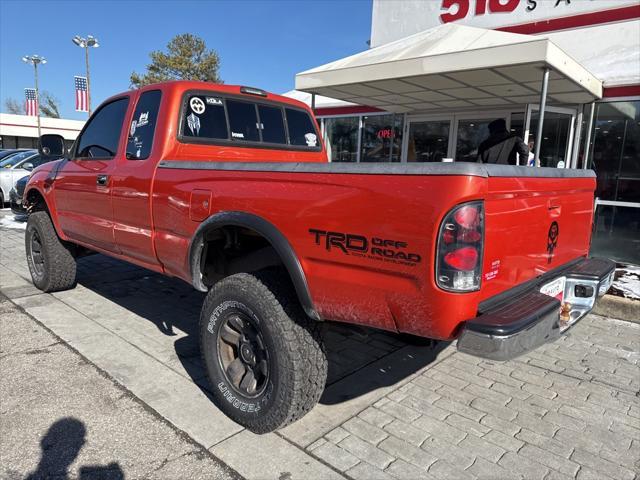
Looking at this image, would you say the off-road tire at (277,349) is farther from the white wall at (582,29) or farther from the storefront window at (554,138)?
the white wall at (582,29)

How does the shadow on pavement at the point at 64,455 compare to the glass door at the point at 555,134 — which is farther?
the glass door at the point at 555,134

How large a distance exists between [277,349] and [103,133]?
2918mm

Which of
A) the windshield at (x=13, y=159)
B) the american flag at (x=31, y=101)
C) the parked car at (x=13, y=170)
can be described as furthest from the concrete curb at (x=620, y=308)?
the american flag at (x=31, y=101)

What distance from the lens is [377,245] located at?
1.97m

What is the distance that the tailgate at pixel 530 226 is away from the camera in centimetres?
198

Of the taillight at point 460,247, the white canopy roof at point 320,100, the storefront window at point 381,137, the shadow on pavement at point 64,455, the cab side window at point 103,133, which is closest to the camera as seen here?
the taillight at point 460,247

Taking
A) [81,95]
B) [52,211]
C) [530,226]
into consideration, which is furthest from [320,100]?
[81,95]

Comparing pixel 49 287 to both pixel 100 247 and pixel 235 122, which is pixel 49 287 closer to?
pixel 100 247

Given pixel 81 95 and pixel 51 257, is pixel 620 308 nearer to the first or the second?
pixel 51 257

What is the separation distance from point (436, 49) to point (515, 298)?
4.93m

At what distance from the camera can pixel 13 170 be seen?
Answer: 12.4 meters

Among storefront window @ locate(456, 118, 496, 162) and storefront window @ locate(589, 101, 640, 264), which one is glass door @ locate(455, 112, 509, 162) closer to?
storefront window @ locate(456, 118, 496, 162)

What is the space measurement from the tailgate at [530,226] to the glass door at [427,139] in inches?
260

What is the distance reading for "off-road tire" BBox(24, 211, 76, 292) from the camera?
4871 mm
